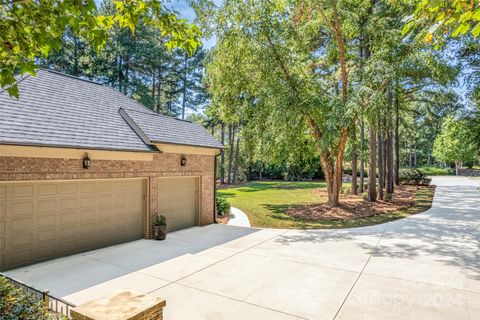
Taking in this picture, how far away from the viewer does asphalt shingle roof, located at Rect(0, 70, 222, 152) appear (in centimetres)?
697

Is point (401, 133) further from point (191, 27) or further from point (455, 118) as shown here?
point (191, 27)

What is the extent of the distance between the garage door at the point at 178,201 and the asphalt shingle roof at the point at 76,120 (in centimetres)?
151

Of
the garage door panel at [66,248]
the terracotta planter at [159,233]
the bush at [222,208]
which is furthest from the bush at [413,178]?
the garage door panel at [66,248]

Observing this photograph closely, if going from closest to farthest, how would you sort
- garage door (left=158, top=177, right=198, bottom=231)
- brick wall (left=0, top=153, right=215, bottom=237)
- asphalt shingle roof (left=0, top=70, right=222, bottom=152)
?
brick wall (left=0, top=153, right=215, bottom=237) < asphalt shingle roof (left=0, top=70, right=222, bottom=152) < garage door (left=158, top=177, right=198, bottom=231)

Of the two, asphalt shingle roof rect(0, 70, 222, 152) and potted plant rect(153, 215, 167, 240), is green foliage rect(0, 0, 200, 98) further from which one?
potted plant rect(153, 215, 167, 240)

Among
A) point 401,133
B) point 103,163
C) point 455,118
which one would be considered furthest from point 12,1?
point 401,133

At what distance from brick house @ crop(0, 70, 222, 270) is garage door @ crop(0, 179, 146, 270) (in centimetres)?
2

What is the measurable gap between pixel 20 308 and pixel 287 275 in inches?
183

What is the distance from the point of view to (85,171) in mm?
7781

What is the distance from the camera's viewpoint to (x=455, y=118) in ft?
65.2

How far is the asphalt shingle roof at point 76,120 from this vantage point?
697 cm

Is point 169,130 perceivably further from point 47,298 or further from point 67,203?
point 47,298

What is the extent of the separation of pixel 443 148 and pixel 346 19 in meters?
45.4

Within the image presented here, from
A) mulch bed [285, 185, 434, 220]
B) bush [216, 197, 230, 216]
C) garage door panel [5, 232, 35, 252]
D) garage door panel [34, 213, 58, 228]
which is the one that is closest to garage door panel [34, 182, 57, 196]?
garage door panel [34, 213, 58, 228]
